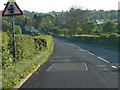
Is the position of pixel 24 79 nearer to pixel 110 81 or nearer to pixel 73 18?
pixel 110 81

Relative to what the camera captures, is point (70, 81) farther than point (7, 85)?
Yes

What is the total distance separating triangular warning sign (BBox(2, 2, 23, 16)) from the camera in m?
9.23

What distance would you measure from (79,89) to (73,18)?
207 feet

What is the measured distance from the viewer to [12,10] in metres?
9.32

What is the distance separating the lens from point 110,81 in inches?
335

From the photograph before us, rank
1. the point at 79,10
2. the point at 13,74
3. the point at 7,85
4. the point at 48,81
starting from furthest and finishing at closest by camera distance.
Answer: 1. the point at 79,10
2. the point at 48,81
3. the point at 13,74
4. the point at 7,85

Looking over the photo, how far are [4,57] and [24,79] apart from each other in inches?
56.7

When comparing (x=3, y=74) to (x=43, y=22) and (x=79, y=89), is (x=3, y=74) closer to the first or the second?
(x=79, y=89)

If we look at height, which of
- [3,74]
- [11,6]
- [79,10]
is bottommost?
[3,74]

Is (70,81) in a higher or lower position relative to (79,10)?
lower

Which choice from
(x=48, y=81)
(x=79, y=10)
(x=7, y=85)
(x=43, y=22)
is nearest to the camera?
(x=7, y=85)

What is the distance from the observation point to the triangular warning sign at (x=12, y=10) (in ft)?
30.3

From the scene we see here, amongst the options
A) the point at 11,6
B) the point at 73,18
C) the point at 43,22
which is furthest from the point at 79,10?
the point at 11,6

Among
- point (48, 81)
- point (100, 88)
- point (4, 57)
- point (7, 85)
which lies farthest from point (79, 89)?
point (4, 57)
